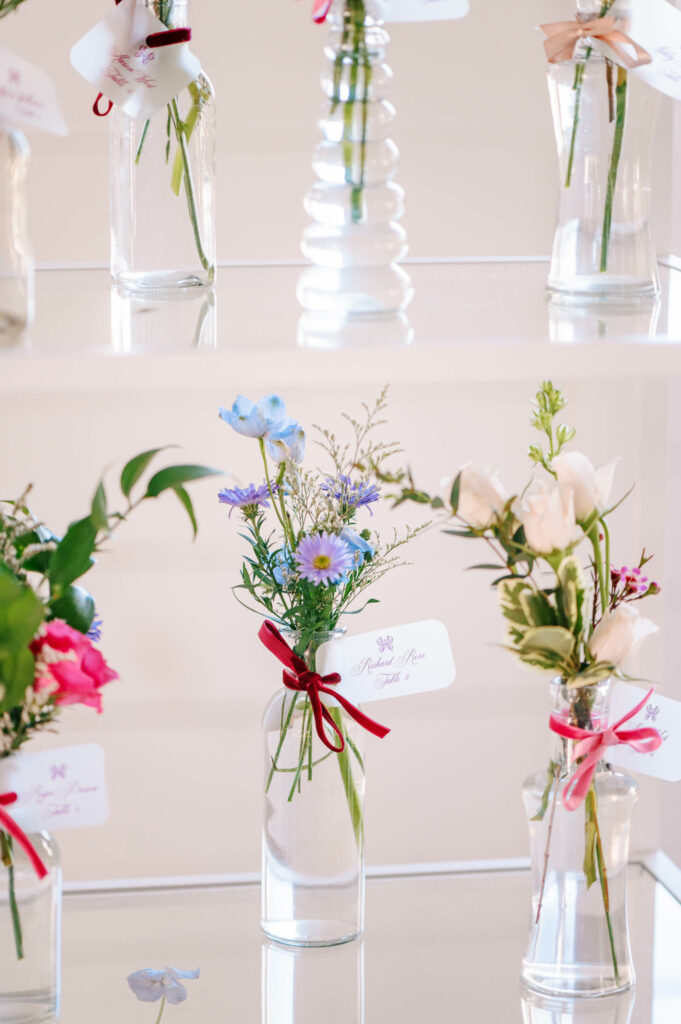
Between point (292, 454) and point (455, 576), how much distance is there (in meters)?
0.37

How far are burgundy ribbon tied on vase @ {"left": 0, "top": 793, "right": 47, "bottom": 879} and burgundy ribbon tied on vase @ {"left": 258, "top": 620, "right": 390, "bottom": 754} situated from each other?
0.24 metres

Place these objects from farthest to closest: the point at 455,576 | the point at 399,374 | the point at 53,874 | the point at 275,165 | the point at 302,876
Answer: the point at 455,576
the point at 275,165
the point at 302,876
the point at 53,874
the point at 399,374

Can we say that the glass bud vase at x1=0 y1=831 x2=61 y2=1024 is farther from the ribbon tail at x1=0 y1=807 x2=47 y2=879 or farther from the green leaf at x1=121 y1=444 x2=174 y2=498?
the green leaf at x1=121 y1=444 x2=174 y2=498

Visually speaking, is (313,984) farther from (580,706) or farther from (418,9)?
(418,9)

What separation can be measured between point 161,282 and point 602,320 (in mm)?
353

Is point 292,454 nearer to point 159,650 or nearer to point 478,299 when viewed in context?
point 478,299

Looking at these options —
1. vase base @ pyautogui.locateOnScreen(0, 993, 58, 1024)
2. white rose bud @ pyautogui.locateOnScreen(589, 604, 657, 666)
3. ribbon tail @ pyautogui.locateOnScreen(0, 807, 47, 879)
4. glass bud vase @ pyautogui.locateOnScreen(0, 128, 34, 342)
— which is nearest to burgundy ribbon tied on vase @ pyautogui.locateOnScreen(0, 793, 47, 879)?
ribbon tail @ pyautogui.locateOnScreen(0, 807, 47, 879)

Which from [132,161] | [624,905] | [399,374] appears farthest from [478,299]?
[624,905]

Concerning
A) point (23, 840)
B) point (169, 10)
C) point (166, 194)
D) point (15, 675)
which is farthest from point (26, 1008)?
point (169, 10)

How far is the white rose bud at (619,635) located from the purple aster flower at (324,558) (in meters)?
0.20

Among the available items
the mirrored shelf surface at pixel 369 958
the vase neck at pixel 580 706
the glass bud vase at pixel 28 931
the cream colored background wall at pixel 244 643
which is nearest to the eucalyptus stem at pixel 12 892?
the glass bud vase at pixel 28 931

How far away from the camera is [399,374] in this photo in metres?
0.90

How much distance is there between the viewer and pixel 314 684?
3.60 ft

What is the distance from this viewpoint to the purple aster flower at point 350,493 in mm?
1087
